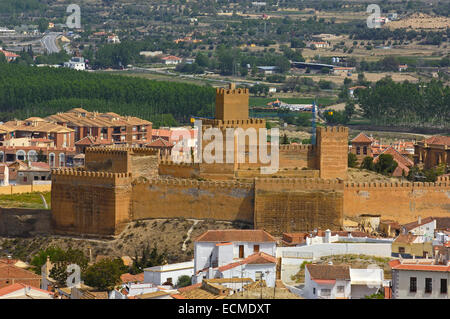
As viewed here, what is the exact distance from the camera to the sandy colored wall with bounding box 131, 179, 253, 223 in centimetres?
4059

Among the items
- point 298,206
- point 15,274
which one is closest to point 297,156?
point 298,206

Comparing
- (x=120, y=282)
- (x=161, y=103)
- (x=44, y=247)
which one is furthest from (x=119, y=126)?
(x=120, y=282)

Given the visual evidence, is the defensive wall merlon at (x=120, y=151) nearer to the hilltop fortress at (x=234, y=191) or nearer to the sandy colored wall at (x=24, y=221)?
the hilltop fortress at (x=234, y=191)

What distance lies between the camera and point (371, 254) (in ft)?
106

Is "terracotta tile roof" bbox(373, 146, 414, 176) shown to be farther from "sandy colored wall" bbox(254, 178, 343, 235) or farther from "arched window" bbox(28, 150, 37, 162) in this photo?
"arched window" bbox(28, 150, 37, 162)

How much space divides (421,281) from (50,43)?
144051mm

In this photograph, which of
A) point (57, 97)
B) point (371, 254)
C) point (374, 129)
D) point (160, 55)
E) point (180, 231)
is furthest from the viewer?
point (160, 55)

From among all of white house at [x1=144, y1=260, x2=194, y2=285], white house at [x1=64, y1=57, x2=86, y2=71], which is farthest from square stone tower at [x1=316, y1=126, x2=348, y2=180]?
white house at [x1=64, y1=57, x2=86, y2=71]

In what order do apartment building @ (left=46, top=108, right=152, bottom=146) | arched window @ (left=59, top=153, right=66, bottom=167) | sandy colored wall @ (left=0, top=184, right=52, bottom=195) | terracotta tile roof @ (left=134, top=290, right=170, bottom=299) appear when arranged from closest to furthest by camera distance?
1. terracotta tile roof @ (left=134, top=290, right=170, bottom=299)
2. sandy colored wall @ (left=0, top=184, right=52, bottom=195)
3. arched window @ (left=59, top=153, right=66, bottom=167)
4. apartment building @ (left=46, top=108, right=152, bottom=146)

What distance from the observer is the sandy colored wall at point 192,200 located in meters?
40.6

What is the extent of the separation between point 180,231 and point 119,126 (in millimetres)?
38608

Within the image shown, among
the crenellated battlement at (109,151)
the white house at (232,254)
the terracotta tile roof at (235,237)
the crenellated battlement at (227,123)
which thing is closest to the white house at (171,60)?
the crenellated battlement at (109,151)

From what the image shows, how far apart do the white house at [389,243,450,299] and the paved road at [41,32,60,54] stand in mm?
130406
